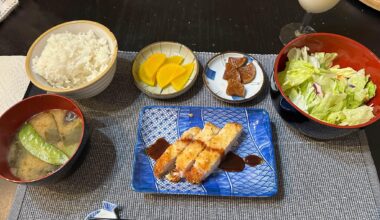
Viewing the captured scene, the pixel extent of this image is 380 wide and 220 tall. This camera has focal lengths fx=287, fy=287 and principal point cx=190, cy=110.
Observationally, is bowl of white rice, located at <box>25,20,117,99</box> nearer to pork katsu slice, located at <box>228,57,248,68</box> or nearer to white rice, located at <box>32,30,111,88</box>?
white rice, located at <box>32,30,111,88</box>

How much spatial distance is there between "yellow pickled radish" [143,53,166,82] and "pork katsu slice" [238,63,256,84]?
433 millimetres

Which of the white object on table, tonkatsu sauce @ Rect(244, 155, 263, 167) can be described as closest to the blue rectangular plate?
tonkatsu sauce @ Rect(244, 155, 263, 167)

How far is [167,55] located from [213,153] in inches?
27.4

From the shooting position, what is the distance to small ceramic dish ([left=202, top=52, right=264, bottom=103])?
4.84 ft

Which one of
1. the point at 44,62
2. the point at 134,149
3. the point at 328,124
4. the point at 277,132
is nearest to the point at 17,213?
the point at 134,149

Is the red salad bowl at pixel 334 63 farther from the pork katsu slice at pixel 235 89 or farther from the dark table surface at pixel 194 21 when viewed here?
the dark table surface at pixel 194 21

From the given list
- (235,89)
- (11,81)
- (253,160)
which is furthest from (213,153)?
(11,81)

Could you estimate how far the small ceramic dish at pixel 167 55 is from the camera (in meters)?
1.47

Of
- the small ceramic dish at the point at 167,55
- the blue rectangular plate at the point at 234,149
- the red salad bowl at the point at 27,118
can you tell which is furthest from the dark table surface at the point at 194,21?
the red salad bowl at the point at 27,118

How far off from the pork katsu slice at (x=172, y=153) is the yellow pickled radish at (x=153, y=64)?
40 cm

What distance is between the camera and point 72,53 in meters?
1.38

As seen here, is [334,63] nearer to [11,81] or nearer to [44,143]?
[44,143]

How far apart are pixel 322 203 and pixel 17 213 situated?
49.9 inches

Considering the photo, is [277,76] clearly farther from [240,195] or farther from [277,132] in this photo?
[240,195]
